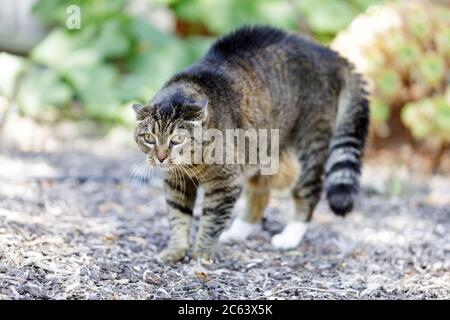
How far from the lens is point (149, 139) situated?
3.51m

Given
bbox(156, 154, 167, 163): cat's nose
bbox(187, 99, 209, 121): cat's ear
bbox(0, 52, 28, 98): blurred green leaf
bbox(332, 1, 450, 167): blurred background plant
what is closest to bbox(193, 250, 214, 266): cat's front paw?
bbox(156, 154, 167, 163): cat's nose

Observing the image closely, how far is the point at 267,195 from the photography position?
450 cm

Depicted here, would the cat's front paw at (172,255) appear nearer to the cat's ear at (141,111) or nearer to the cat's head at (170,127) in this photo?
the cat's head at (170,127)

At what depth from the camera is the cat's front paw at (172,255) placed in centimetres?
372

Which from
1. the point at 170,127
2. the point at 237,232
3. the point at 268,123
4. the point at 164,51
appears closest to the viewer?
the point at 170,127

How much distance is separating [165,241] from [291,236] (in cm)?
82

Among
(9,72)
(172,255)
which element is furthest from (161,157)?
(9,72)

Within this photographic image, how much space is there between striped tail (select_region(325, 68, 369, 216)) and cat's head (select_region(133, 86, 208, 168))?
3.91 feet

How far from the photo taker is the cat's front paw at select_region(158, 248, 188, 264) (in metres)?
3.72

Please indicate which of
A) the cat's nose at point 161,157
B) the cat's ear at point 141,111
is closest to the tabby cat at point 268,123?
the cat's ear at point 141,111

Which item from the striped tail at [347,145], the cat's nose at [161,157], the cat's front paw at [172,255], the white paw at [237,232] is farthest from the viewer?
the white paw at [237,232]

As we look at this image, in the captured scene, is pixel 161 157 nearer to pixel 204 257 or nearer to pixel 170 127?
pixel 170 127

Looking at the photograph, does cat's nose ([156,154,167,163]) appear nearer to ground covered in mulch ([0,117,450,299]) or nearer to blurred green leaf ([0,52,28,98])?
ground covered in mulch ([0,117,450,299])

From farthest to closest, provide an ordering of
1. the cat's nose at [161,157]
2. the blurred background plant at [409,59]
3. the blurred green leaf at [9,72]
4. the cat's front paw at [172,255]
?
1. the blurred green leaf at [9,72]
2. the blurred background plant at [409,59]
3. the cat's front paw at [172,255]
4. the cat's nose at [161,157]
